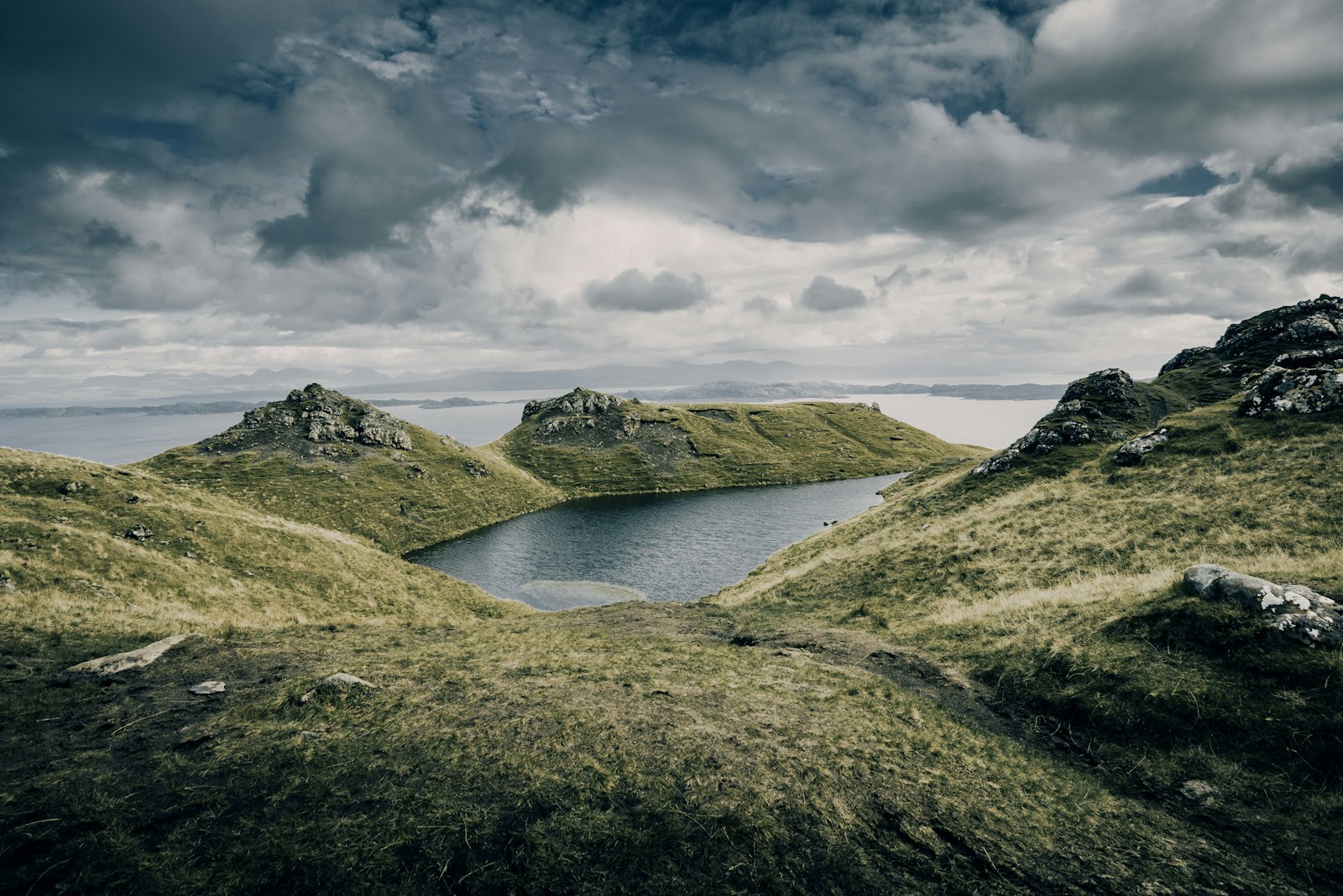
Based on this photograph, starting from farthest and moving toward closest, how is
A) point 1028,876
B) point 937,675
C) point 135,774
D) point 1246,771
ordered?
point 937,675 < point 1246,771 < point 135,774 < point 1028,876

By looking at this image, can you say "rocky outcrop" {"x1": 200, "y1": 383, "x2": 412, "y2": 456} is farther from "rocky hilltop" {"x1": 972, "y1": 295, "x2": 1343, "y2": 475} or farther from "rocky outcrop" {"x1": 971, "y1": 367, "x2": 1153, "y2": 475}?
"rocky hilltop" {"x1": 972, "y1": 295, "x2": 1343, "y2": 475}

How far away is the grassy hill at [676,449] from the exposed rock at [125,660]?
11454cm

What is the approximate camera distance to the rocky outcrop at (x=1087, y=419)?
55219 millimetres

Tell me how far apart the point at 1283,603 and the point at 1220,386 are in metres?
78.2

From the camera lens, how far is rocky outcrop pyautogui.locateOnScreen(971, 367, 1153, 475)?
55219 mm

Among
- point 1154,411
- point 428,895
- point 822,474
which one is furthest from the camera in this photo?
point 822,474

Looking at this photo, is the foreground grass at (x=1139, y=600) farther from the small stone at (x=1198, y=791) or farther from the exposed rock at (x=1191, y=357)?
the exposed rock at (x=1191, y=357)

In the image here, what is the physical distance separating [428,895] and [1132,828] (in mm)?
16569

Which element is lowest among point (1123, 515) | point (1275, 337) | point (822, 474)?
point (822, 474)

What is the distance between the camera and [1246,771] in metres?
14.4

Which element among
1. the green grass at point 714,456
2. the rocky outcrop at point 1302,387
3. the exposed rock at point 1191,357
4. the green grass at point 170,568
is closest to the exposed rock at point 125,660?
the green grass at point 170,568

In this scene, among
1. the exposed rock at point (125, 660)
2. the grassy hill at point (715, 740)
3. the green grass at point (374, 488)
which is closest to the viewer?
the grassy hill at point (715, 740)

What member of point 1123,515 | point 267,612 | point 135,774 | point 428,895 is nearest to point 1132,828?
point 428,895

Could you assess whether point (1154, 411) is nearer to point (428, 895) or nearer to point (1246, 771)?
point (1246, 771)
